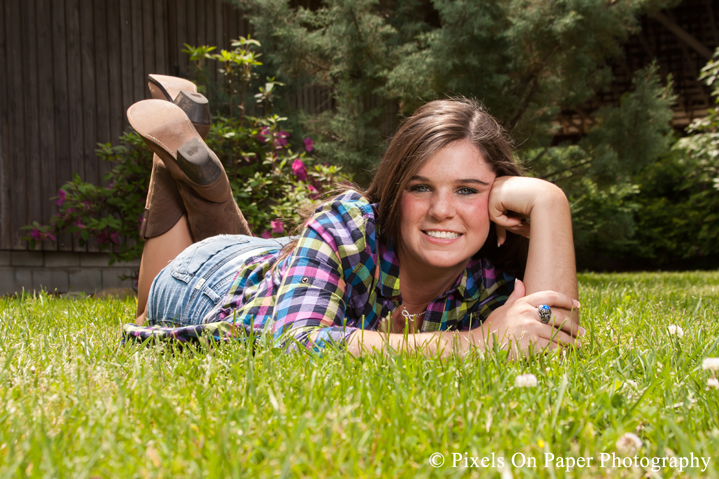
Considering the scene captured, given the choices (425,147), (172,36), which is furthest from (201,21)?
(425,147)

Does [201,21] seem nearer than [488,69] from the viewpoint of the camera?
No

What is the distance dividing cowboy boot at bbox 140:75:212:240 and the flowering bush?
161 cm

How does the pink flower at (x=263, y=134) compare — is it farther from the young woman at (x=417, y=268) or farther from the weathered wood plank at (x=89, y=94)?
the young woman at (x=417, y=268)

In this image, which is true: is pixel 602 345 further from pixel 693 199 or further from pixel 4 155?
pixel 693 199

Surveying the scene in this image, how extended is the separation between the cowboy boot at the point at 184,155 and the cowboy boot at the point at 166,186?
0.29 ft

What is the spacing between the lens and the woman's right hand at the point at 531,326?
1556mm

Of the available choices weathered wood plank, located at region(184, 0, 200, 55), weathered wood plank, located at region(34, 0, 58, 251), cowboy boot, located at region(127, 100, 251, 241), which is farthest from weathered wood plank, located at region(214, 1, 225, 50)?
cowboy boot, located at region(127, 100, 251, 241)

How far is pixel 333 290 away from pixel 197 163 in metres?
1.24

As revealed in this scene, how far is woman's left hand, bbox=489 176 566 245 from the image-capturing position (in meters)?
1.92

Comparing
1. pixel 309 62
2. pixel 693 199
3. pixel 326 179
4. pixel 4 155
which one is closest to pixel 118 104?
pixel 4 155

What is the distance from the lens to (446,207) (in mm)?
1855

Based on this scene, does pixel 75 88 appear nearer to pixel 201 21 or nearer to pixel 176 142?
pixel 201 21

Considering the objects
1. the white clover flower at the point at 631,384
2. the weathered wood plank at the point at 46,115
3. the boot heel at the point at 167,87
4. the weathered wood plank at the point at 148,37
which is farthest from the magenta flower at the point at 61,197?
the white clover flower at the point at 631,384

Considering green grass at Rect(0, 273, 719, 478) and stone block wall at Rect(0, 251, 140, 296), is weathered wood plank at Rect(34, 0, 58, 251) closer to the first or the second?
stone block wall at Rect(0, 251, 140, 296)
